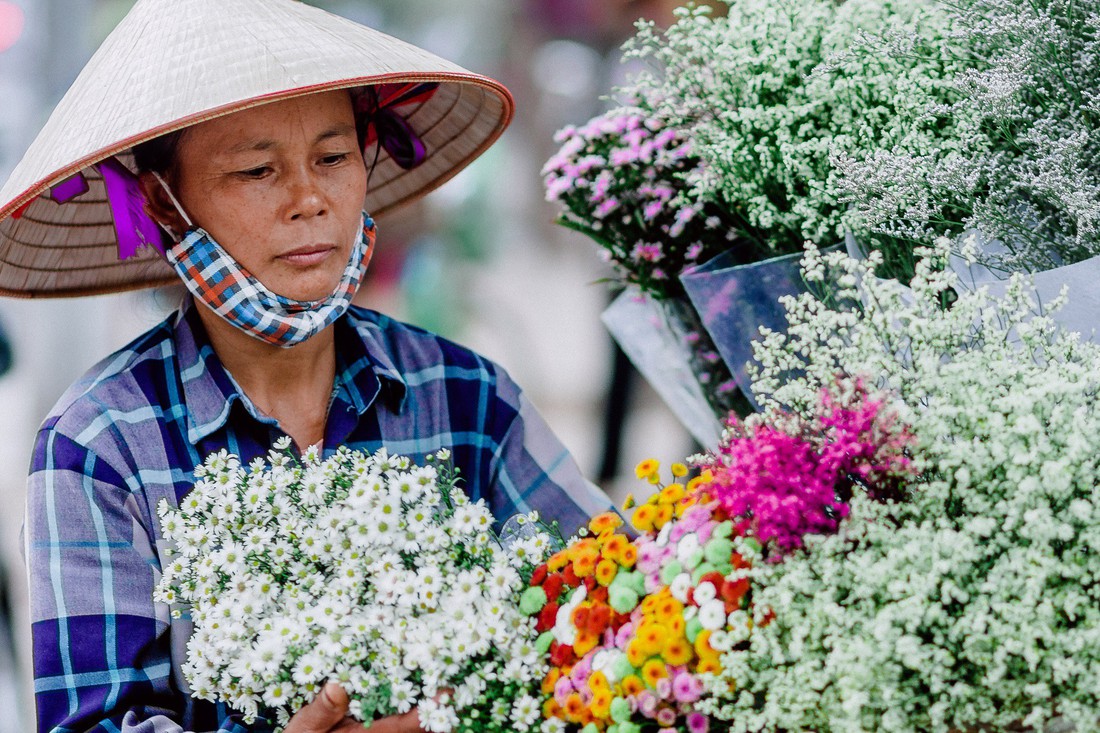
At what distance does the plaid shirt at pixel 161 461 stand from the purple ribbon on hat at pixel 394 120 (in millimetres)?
312

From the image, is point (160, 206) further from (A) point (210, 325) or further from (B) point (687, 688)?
(B) point (687, 688)

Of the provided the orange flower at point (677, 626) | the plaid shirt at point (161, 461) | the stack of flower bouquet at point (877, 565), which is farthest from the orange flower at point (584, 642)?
the plaid shirt at point (161, 461)

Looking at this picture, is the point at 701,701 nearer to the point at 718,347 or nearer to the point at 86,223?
the point at 718,347

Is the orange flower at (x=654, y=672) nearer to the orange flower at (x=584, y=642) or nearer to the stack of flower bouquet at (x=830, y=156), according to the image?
the orange flower at (x=584, y=642)

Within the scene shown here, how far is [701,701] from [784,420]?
1.05 ft

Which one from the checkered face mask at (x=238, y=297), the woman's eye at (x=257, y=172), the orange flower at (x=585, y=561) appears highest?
the woman's eye at (x=257, y=172)

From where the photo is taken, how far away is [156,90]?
5.11 ft

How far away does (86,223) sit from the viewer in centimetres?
199

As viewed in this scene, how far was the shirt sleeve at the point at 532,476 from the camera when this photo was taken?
1.97m

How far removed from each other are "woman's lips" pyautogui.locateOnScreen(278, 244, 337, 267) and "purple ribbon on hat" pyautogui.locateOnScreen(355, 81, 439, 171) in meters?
0.32

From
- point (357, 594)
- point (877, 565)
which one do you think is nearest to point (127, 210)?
point (357, 594)

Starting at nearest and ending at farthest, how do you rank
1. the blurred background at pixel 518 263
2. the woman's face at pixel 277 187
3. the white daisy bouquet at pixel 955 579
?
the white daisy bouquet at pixel 955 579
the woman's face at pixel 277 187
the blurred background at pixel 518 263

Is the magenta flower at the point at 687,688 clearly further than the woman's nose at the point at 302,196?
No

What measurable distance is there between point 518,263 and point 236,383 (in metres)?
4.56
